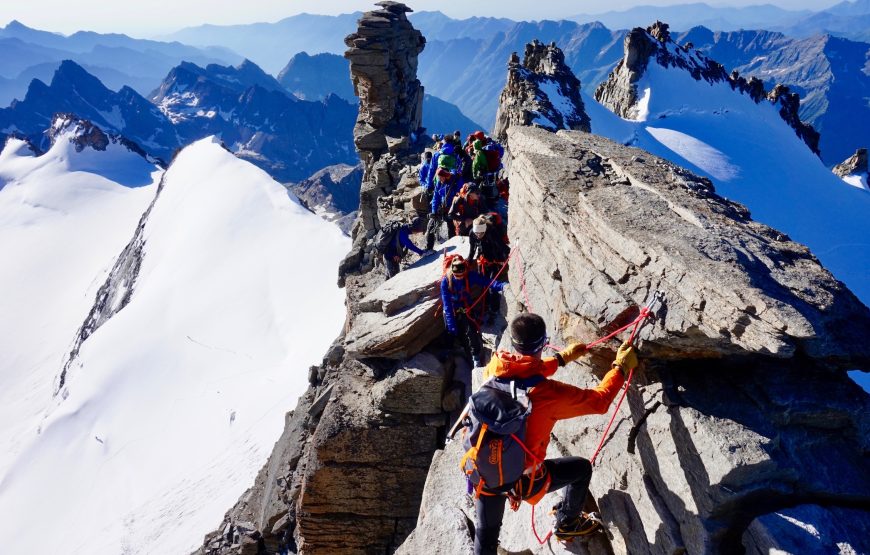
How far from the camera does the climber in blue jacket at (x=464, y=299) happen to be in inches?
388

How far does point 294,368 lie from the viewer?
31.0 metres

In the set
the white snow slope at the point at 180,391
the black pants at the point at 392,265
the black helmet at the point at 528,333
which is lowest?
the white snow slope at the point at 180,391

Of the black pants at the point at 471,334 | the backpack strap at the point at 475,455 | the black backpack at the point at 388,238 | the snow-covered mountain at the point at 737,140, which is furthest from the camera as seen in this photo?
the snow-covered mountain at the point at 737,140

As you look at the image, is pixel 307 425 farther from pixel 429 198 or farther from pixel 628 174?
pixel 628 174

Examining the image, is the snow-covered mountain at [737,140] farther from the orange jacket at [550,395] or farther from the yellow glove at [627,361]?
the orange jacket at [550,395]

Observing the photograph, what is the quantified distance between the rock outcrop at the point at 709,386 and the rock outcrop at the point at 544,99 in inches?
743

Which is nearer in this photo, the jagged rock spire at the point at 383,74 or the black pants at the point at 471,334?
the black pants at the point at 471,334

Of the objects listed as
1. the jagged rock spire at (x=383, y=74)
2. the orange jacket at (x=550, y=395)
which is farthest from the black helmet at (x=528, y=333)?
the jagged rock spire at (x=383, y=74)

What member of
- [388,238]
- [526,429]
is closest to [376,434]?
[388,238]

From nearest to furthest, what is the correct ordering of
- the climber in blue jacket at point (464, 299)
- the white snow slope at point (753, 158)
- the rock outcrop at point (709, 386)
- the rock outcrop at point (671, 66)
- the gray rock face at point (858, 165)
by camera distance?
1. the rock outcrop at point (709, 386)
2. the climber in blue jacket at point (464, 299)
3. the white snow slope at point (753, 158)
4. the rock outcrop at point (671, 66)
5. the gray rock face at point (858, 165)

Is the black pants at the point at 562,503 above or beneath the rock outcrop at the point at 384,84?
beneath

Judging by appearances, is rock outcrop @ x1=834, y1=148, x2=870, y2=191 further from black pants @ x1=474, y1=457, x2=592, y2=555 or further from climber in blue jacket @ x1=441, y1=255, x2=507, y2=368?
black pants @ x1=474, y1=457, x2=592, y2=555

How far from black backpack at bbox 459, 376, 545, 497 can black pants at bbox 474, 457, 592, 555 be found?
17.6 inches

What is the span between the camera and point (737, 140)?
34.1m
